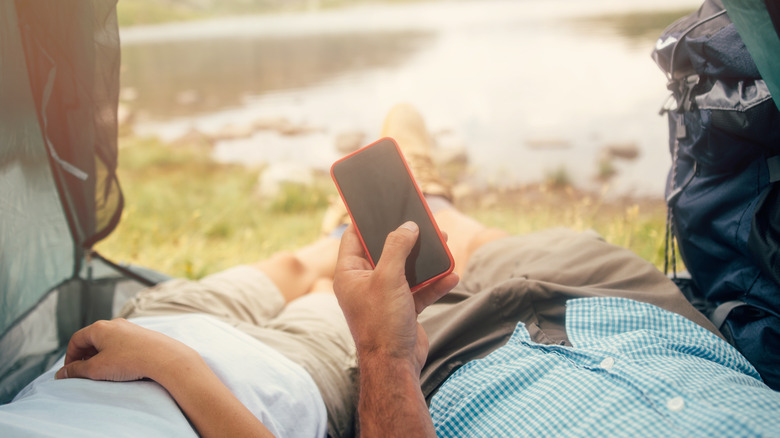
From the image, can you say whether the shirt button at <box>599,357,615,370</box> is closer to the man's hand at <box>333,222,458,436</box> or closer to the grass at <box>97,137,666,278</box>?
the man's hand at <box>333,222,458,436</box>

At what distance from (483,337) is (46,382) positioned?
986 millimetres

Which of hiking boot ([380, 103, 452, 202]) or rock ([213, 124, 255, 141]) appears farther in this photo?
rock ([213, 124, 255, 141])

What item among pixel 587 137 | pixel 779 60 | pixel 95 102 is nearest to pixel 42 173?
pixel 95 102

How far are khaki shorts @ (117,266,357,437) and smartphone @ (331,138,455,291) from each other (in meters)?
0.40

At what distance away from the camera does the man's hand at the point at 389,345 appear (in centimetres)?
91

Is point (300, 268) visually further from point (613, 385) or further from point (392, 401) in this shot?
point (613, 385)

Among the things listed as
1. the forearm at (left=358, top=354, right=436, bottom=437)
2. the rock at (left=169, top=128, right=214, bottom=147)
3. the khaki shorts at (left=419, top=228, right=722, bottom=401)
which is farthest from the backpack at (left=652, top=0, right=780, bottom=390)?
the rock at (left=169, top=128, right=214, bottom=147)

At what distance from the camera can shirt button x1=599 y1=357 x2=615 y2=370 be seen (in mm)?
1028

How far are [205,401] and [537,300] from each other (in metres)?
0.82

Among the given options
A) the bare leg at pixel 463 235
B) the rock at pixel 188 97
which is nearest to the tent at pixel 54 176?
the bare leg at pixel 463 235

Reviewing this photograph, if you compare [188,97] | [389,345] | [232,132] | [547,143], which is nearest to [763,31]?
[389,345]

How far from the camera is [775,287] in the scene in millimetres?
1184

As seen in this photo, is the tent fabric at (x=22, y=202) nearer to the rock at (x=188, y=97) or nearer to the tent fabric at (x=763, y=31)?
the tent fabric at (x=763, y=31)

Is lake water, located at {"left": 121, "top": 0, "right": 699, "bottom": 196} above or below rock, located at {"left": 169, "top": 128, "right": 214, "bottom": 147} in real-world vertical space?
above
